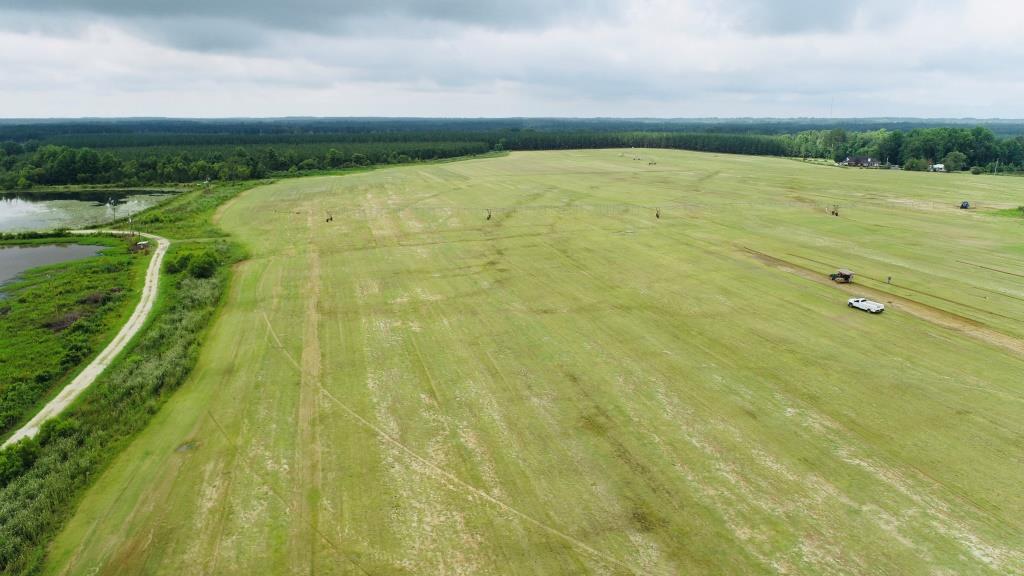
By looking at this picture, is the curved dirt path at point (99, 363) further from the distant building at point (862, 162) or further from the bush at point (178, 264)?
the distant building at point (862, 162)

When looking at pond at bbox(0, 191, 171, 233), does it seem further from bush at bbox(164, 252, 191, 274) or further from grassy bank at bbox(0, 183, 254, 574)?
grassy bank at bbox(0, 183, 254, 574)

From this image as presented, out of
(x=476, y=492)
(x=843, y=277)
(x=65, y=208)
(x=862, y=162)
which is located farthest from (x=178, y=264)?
(x=862, y=162)

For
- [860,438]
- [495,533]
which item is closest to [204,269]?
[495,533]

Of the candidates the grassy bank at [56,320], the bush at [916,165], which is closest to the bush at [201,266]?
the grassy bank at [56,320]

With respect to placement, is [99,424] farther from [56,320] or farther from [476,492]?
[56,320]

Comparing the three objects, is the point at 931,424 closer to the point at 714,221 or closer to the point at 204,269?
the point at 714,221

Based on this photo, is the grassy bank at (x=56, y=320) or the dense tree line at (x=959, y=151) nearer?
the grassy bank at (x=56, y=320)

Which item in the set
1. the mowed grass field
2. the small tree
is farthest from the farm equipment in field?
the small tree
